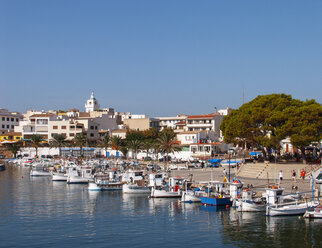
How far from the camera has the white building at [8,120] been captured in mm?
155375

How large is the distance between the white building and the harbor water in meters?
115

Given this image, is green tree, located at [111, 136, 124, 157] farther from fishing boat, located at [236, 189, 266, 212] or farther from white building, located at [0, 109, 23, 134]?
fishing boat, located at [236, 189, 266, 212]

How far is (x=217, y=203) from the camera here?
132 ft

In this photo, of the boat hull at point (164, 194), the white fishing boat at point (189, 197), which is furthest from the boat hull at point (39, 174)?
the white fishing boat at point (189, 197)

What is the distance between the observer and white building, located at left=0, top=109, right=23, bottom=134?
15538 centimetres

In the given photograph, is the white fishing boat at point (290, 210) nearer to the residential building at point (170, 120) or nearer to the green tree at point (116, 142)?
the green tree at point (116, 142)

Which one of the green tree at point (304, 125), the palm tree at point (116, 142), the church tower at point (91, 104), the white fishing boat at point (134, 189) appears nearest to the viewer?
the green tree at point (304, 125)

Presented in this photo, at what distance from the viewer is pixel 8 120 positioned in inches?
6211

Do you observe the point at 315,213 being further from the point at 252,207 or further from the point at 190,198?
the point at 190,198

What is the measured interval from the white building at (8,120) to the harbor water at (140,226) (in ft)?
377

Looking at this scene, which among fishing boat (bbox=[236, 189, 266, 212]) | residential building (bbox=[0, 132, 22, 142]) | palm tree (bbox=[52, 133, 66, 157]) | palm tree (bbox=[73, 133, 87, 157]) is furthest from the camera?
residential building (bbox=[0, 132, 22, 142])

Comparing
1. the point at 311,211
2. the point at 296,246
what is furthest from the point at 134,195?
the point at 296,246

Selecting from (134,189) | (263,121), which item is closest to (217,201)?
(134,189)

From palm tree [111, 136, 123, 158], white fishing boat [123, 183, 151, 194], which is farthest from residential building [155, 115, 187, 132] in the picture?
white fishing boat [123, 183, 151, 194]
